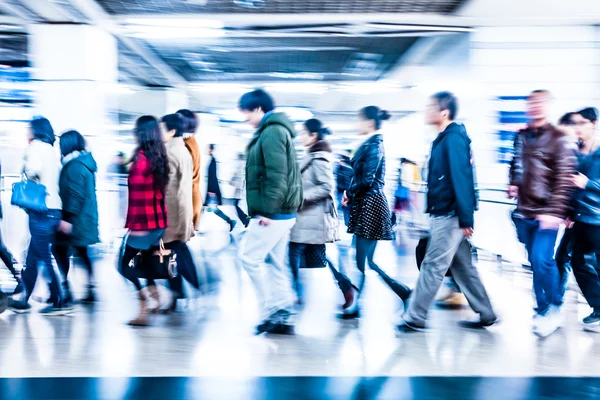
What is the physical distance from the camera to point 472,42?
796 cm

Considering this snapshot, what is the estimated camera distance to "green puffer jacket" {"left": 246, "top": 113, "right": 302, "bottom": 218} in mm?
3725

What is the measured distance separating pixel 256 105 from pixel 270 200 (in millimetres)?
666

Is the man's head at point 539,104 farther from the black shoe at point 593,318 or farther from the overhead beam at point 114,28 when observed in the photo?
the overhead beam at point 114,28

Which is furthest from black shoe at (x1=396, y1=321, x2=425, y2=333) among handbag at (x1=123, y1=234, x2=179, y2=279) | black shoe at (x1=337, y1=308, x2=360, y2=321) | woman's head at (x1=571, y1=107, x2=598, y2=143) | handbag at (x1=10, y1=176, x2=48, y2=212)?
handbag at (x1=10, y1=176, x2=48, y2=212)

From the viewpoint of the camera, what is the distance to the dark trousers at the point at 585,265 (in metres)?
4.11

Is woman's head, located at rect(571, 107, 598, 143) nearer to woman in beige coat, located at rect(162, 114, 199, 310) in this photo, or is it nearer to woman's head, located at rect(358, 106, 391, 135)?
woman's head, located at rect(358, 106, 391, 135)

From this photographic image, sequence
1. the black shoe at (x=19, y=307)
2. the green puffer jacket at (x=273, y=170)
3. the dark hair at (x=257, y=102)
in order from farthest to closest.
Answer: the black shoe at (x=19, y=307) → the dark hair at (x=257, y=102) → the green puffer jacket at (x=273, y=170)

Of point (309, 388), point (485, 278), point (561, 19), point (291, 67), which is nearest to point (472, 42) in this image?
point (561, 19)

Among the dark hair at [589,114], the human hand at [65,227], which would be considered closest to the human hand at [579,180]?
the dark hair at [589,114]

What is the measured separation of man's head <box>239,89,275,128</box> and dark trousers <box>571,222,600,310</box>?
2.25 meters

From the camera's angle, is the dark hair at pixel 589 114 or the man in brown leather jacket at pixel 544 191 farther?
the dark hair at pixel 589 114

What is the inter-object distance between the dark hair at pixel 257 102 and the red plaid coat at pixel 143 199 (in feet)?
2.57

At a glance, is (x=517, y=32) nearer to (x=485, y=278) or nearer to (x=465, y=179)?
(x=485, y=278)

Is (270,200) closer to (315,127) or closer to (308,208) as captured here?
(308,208)
